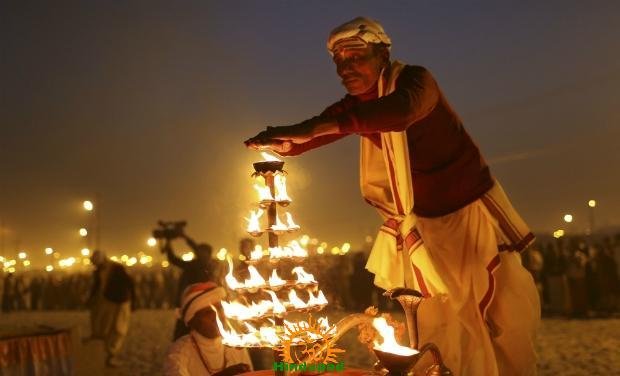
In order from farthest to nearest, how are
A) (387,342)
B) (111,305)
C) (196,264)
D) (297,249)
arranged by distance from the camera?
(111,305), (196,264), (297,249), (387,342)

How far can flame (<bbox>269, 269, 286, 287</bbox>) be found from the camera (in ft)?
10.2

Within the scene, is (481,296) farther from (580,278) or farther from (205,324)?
(580,278)

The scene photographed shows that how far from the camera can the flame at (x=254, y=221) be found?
10.5 ft

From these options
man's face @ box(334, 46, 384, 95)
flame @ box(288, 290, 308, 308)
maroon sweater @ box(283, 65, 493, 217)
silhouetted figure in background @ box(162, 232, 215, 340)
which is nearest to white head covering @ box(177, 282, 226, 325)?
flame @ box(288, 290, 308, 308)

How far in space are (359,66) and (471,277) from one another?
106cm

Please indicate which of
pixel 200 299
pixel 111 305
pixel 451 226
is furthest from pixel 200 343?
pixel 111 305

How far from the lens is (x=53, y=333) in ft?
27.7

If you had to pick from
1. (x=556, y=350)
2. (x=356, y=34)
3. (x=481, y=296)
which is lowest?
(x=556, y=350)

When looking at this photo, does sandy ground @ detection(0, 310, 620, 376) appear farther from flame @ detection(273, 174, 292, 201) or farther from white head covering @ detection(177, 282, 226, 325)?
flame @ detection(273, 174, 292, 201)

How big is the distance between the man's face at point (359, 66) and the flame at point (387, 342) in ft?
3.46

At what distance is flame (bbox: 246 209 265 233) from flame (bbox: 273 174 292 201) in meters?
0.11

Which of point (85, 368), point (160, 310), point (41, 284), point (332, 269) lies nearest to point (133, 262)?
point (41, 284)

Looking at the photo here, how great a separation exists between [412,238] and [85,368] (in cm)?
800

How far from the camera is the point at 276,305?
3.10 metres
